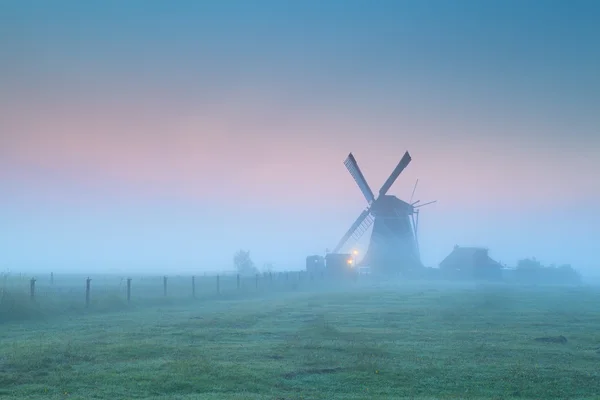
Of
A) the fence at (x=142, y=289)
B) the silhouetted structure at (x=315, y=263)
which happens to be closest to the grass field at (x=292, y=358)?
the fence at (x=142, y=289)

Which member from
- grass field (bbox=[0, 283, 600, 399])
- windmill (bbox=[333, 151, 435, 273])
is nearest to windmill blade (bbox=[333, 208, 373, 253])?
windmill (bbox=[333, 151, 435, 273])

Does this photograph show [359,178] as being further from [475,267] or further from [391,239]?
[475,267]

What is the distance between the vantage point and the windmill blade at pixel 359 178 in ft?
336

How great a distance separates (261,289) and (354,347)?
4160cm

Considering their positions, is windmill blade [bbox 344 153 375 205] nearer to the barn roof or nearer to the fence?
the fence

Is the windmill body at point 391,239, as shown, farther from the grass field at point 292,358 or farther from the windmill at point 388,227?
the grass field at point 292,358

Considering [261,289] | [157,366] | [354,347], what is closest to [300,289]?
[261,289]

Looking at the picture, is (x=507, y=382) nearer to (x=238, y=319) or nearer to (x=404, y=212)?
(x=238, y=319)

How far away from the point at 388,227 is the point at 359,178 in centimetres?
1071

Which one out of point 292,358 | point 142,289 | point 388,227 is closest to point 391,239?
point 388,227

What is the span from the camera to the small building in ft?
386

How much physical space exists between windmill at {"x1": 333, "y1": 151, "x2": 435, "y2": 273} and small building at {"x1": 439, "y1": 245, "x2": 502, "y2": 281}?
57.7 ft

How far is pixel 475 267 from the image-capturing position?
11794 cm

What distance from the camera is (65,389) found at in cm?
1441
